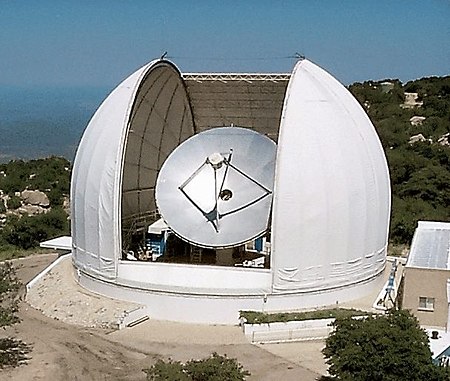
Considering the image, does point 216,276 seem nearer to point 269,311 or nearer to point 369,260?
point 269,311

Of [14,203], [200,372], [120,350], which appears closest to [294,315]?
[120,350]

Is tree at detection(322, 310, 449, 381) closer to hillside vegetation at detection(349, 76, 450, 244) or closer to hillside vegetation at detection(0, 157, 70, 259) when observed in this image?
hillside vegetation at detection(349, 76, 450, 244)

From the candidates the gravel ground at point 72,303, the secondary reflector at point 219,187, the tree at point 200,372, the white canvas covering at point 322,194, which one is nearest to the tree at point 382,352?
the tree at point 200,372

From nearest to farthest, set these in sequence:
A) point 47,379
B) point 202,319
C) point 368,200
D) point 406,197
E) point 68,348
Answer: point 47,379 → point 68,348 → point 202,319 → point 368,200 → point 406,197

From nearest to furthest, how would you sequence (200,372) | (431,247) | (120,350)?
(200,372), (120,350), (431,247)

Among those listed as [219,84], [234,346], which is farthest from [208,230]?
[219,84]

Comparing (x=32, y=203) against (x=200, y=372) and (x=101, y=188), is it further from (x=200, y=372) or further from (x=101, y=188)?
(x=200, y=372)
